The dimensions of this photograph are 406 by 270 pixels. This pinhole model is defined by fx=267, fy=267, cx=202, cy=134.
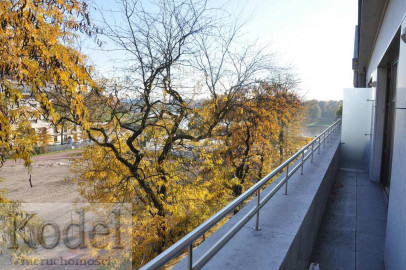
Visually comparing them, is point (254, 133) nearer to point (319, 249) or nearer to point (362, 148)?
point (362, 148)

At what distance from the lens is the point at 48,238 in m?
21.4

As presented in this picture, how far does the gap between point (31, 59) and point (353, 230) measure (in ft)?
20.0

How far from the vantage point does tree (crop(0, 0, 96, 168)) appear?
3666 millimetres

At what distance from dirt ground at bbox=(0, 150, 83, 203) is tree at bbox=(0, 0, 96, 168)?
76.5ft

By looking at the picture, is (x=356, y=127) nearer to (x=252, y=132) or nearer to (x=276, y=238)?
(x=276, y=238)

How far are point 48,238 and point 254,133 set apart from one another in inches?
719

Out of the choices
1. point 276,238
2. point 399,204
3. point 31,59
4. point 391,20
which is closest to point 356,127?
point 391,20

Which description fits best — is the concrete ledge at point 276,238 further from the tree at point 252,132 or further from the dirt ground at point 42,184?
the dirt ground at point 42,184

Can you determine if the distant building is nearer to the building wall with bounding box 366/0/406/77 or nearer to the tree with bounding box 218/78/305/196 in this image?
the building wall with bounding box 366/0/406/77

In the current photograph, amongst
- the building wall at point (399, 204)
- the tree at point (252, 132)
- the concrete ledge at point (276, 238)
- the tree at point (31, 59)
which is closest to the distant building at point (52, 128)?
the tree at point (31, 59)

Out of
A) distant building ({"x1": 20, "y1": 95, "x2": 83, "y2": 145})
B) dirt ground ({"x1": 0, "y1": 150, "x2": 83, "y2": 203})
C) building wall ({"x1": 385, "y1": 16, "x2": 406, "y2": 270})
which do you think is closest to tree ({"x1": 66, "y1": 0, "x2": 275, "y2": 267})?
distant building ({"x1": 20, "y1": 95, "x2": 83, "y2": 145})

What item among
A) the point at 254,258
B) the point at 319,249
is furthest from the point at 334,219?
the point at 254,258

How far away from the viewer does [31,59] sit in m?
4.34

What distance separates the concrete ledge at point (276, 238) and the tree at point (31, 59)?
3512 mm
